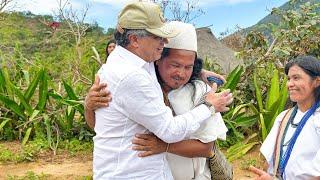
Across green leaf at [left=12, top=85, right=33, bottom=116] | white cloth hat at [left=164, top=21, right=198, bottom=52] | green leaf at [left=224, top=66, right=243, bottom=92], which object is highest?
white cloth hat at [left=164, top=21, right=198, bottom=52]

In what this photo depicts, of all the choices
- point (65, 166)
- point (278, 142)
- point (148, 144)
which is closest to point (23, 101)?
point (65, 166)

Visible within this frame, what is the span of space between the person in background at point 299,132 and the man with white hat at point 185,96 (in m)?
0.42

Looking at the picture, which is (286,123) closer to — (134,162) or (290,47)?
(134,162)

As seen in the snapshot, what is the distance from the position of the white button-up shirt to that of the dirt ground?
3.14m

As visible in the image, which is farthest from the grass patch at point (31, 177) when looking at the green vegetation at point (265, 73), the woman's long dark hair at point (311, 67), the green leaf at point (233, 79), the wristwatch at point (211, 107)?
the wristwatch at point (211, 107)

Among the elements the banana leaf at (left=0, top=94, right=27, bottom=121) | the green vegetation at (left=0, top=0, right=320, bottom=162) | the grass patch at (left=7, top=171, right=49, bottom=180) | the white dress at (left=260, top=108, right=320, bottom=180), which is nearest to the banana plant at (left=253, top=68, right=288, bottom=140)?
the green vegetation at (left=0, top=0, right=320, bottom=162)

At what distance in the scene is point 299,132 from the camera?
9.50ft

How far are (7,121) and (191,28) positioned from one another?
4.86 meters

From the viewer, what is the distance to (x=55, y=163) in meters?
6.11

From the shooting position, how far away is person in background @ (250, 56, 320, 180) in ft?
9.36

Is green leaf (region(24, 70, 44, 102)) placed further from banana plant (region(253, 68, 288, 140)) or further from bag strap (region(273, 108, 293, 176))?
bag strap (region(273, 108, 293, 176))

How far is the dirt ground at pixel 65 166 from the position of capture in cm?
563

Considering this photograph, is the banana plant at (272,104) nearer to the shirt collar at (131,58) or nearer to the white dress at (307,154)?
the white dress at (307,154)

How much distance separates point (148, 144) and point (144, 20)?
1.70 ft
